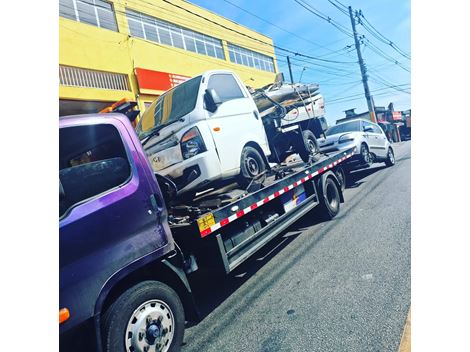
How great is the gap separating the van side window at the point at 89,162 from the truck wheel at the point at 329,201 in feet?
13.3

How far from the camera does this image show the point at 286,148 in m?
6.43

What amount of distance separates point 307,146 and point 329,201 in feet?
4.15

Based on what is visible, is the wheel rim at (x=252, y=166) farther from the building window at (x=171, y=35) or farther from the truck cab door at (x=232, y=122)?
the building window at (x=171, y=35)

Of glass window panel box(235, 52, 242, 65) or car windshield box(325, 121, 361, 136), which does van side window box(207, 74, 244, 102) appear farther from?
glass window panel box(235, 52, 242, 65)

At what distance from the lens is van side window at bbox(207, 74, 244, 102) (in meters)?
4.45

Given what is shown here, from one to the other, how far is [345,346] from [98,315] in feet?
6.08

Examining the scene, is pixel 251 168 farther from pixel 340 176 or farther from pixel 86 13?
pixel 86 13

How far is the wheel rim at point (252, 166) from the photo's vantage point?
4443 mm

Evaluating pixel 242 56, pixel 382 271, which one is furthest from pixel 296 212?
pixel 242 56

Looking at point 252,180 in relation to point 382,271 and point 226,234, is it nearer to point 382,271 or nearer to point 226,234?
point 226,234

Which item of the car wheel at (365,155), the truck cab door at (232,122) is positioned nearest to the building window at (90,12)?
the truck cab door at (232,122)

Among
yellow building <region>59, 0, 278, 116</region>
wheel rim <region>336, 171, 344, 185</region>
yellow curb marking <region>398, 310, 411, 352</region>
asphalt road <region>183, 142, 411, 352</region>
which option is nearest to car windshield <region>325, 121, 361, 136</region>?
wheel rim <region>336, 171, 344, 185</region>

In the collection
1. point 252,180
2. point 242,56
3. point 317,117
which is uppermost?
point 242,56

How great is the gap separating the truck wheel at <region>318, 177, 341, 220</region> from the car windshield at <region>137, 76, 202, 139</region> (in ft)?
9.94
